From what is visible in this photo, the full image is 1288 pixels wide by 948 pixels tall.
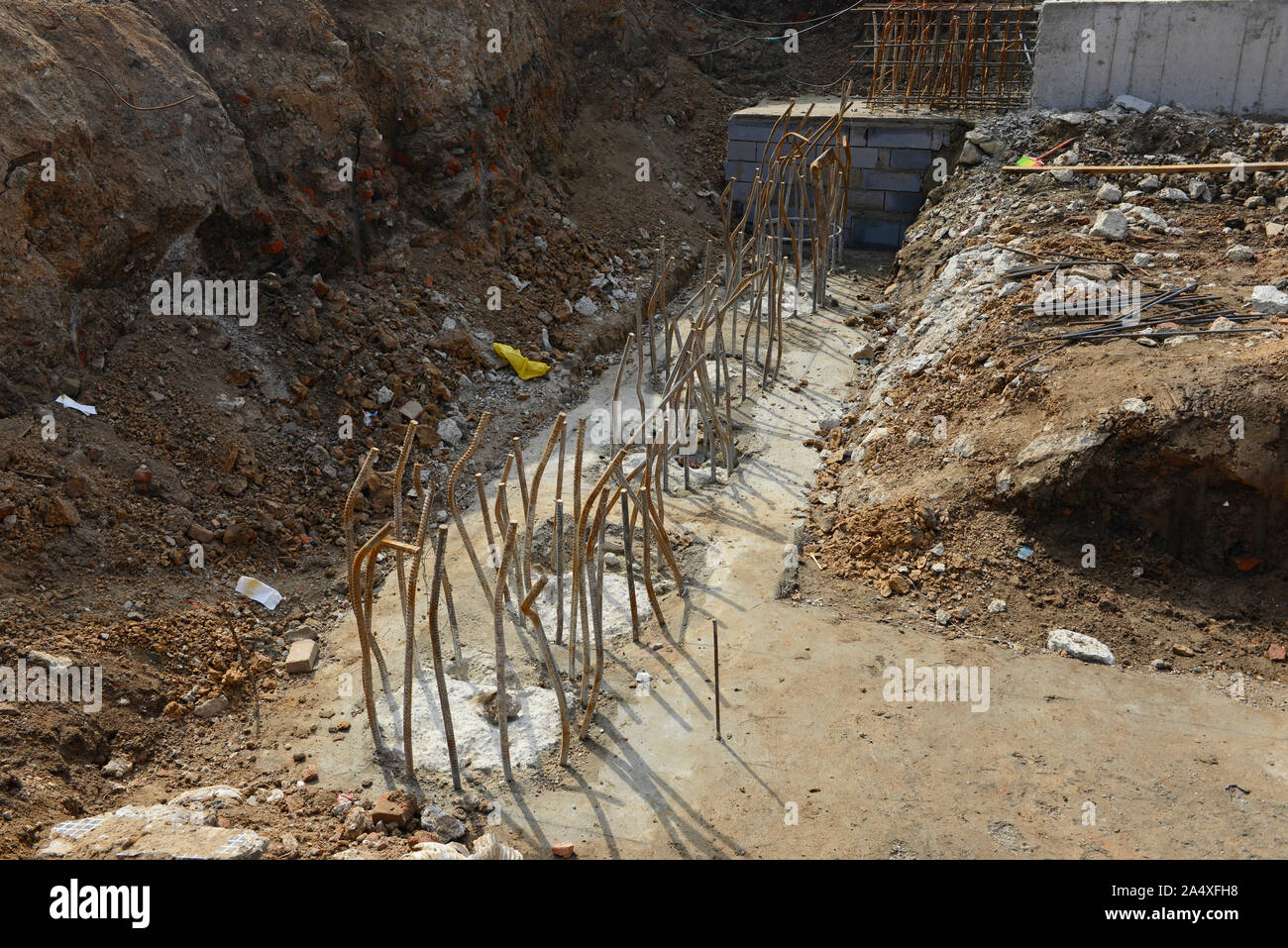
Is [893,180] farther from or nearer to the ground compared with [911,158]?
nearer to the ground

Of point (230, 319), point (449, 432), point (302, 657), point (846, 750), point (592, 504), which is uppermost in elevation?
point (230, 319)

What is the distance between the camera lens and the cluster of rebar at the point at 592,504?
4422 mm

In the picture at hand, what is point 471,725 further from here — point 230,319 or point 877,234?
point 877,234

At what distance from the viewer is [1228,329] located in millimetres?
6156

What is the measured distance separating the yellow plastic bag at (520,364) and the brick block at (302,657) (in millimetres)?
3490

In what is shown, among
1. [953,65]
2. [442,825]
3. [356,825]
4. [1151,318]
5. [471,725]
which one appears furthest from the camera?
[953,65]

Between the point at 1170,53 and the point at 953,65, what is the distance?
94.3 inches

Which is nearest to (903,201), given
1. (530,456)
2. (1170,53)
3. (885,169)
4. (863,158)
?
(885,169)

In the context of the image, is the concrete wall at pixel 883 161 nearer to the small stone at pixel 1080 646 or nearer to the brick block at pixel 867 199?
the brick block at pixel 867 199

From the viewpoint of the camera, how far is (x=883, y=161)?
1080cm

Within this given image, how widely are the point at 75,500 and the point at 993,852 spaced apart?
503 centimetres

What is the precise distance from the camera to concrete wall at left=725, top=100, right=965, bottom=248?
416 inches

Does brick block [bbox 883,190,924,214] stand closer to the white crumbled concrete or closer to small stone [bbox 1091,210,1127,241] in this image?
small stone [bbox 1091,210,1127,241]

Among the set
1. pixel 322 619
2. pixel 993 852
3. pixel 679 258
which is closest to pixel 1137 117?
pixel 679 258
